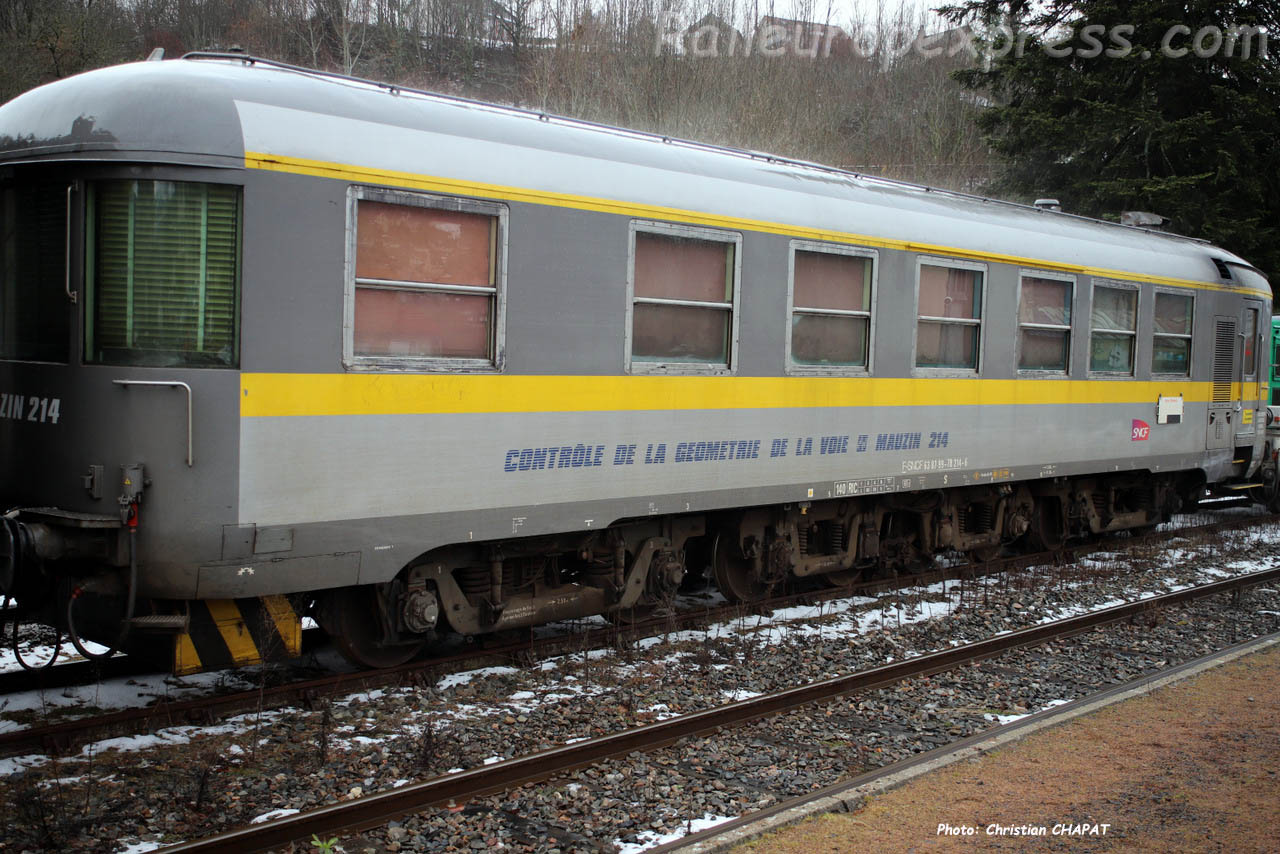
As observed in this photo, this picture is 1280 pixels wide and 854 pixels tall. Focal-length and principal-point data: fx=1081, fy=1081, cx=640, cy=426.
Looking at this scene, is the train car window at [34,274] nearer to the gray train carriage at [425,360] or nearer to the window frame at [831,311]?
the gray train carriage at [425,360]

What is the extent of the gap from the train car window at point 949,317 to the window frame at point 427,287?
453 cm

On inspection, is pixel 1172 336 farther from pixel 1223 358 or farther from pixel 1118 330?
pixel 1223 358

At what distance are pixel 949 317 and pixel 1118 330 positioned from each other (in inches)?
131

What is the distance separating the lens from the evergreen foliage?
20.2 m

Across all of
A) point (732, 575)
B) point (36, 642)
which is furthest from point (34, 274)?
point (732, 575)

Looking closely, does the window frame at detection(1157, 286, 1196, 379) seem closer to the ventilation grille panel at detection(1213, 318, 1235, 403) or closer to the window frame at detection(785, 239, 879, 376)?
the ventilation grille panel at detection(1213, 318, 1235, 403)

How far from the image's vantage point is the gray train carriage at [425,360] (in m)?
5.71

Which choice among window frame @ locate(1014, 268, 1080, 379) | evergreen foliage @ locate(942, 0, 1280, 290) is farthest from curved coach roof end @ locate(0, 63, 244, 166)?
evergreen foliage @ locate(942, 0, 1280, 290)

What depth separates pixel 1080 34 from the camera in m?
21.0

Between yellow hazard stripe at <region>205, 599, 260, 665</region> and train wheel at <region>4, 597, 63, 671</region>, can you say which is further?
train wheel at <region>4, 597, 63, 671</region>

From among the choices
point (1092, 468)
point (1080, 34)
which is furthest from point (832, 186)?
point (1080, 34)

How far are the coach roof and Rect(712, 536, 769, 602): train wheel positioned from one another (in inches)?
109

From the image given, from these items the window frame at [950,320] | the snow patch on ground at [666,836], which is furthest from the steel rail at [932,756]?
the window frame at [950,320]

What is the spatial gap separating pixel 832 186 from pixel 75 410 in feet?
19.9
